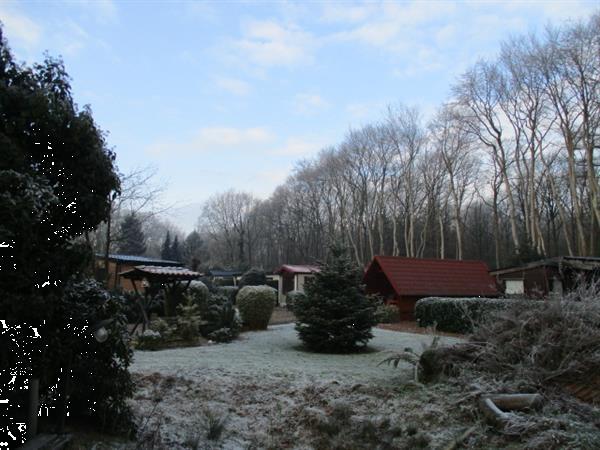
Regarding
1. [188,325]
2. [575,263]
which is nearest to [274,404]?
[188,325]

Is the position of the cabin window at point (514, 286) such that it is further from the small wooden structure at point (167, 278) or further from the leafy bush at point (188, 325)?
the leafy bush at point (188, 325)

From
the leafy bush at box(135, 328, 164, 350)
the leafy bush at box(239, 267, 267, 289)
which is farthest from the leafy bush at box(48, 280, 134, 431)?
the leafy bush at box(239, 267, 267, 289)

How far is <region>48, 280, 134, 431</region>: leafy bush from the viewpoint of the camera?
4.30 metres

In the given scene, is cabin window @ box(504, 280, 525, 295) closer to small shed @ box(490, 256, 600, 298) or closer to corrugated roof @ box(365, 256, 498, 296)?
small shed @ box(490, 256, 600, 298)

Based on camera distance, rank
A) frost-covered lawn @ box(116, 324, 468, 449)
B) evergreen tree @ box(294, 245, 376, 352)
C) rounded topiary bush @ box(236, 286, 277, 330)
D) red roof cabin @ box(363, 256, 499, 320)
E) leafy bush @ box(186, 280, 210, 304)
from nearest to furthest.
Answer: frost-covered lawn @ box(116, 324, 468, 449), evergreen tree @ box(294, 245, 376, 352), leafy bush @ box(186, 280, 210, 304), rounded topiary bush @ box(236, 286, 277, 330), red roof cabin @ box(363, 256, 499, 320)

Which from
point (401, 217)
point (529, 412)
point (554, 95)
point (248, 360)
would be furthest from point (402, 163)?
point (529, 412)

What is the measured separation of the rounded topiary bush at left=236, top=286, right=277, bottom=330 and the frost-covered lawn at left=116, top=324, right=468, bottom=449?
557cm

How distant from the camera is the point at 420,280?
2041 centimetres

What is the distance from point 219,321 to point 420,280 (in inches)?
403

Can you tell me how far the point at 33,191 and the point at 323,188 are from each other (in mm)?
48163

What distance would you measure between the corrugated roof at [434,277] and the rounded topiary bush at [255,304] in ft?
20.2

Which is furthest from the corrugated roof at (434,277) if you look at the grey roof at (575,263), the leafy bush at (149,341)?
the leafy bush at (149,341)

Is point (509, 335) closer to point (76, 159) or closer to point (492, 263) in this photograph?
point (76, 159)

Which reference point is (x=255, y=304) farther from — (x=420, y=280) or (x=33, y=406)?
(x=33, y=406)
